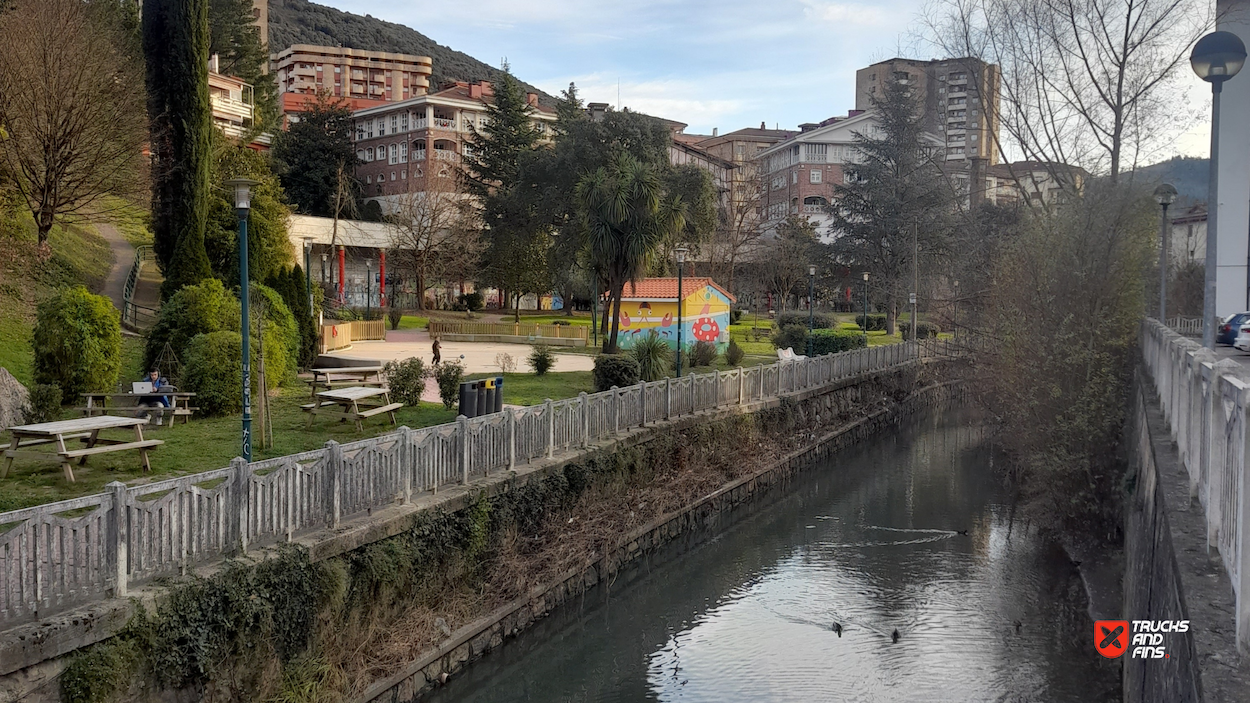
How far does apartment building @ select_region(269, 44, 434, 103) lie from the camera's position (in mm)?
111812

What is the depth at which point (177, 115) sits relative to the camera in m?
26.2

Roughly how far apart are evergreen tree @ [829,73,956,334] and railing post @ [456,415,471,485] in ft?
142

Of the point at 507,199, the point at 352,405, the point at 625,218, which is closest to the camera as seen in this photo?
the point at 352,405

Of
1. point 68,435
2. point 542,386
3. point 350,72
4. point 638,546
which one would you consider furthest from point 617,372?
point 350,72

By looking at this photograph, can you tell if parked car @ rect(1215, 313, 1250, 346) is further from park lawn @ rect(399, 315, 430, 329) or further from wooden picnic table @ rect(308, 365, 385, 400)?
park lawn @ rect(399, 315, 430, 329)

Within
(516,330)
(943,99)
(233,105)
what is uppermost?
(943,99)

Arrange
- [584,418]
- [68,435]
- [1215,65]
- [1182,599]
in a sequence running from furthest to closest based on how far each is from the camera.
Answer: [584,418], [68,435], [1215,65], [1182,599]

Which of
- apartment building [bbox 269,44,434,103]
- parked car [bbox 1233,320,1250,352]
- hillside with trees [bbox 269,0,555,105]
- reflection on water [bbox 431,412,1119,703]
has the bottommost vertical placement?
reflection on water [bbox 431,412,1119,703]

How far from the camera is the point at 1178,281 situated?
40.8 metres

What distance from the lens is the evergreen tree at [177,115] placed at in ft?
84.1

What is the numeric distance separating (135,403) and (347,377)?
4.31m

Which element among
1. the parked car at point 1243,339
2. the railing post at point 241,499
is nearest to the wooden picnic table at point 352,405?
the railing post at point 241,499

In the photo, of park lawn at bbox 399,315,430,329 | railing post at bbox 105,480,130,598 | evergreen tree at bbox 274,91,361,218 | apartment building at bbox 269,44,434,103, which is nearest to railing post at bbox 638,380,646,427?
railing post at bbox 105,480,130,598

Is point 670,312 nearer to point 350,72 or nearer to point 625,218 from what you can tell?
point 625,218
